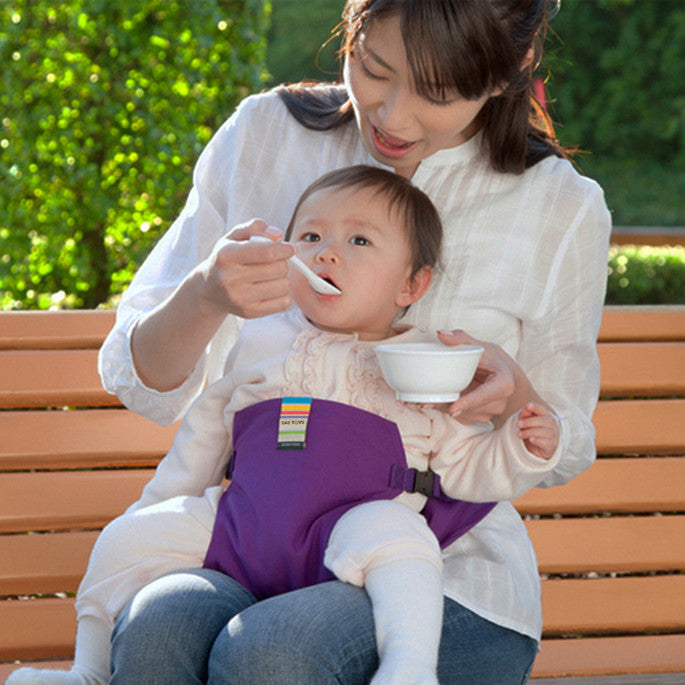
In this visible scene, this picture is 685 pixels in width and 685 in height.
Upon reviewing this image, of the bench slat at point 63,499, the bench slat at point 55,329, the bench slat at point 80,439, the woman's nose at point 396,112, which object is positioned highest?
the woman's nose at point 396,112

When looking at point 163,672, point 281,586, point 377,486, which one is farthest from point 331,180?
point 163,672

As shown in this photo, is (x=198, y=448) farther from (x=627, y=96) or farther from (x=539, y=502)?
(x=627, y=96)

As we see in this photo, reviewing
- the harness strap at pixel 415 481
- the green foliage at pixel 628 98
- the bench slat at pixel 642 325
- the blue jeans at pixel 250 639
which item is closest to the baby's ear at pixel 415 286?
the harness strap at pixel 415 481

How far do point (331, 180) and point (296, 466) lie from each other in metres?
0.60

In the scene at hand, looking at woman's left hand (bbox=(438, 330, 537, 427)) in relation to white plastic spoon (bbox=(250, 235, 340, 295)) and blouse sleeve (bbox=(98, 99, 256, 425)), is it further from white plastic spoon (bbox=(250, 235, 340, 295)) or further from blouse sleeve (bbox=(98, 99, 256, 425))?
blouse sleeve (bbox=(98, 99, 256, 425))

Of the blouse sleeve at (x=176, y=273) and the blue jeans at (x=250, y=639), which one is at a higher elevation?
the blouse sleeve at (x=176, y=273)

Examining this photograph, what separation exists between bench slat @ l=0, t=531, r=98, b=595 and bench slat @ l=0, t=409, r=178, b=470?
0.59 feet

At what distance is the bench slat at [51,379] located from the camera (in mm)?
2797

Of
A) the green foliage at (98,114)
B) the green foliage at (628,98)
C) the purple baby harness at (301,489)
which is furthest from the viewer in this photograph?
the green foliage at (628,98)

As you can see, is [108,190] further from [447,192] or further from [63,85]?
[447,192]

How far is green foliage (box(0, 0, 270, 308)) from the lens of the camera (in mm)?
4715

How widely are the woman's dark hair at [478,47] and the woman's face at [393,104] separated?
20mm

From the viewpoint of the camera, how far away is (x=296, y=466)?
2.00m

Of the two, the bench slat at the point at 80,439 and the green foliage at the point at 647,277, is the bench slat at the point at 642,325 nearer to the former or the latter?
the bench slat at the point at 80,439
